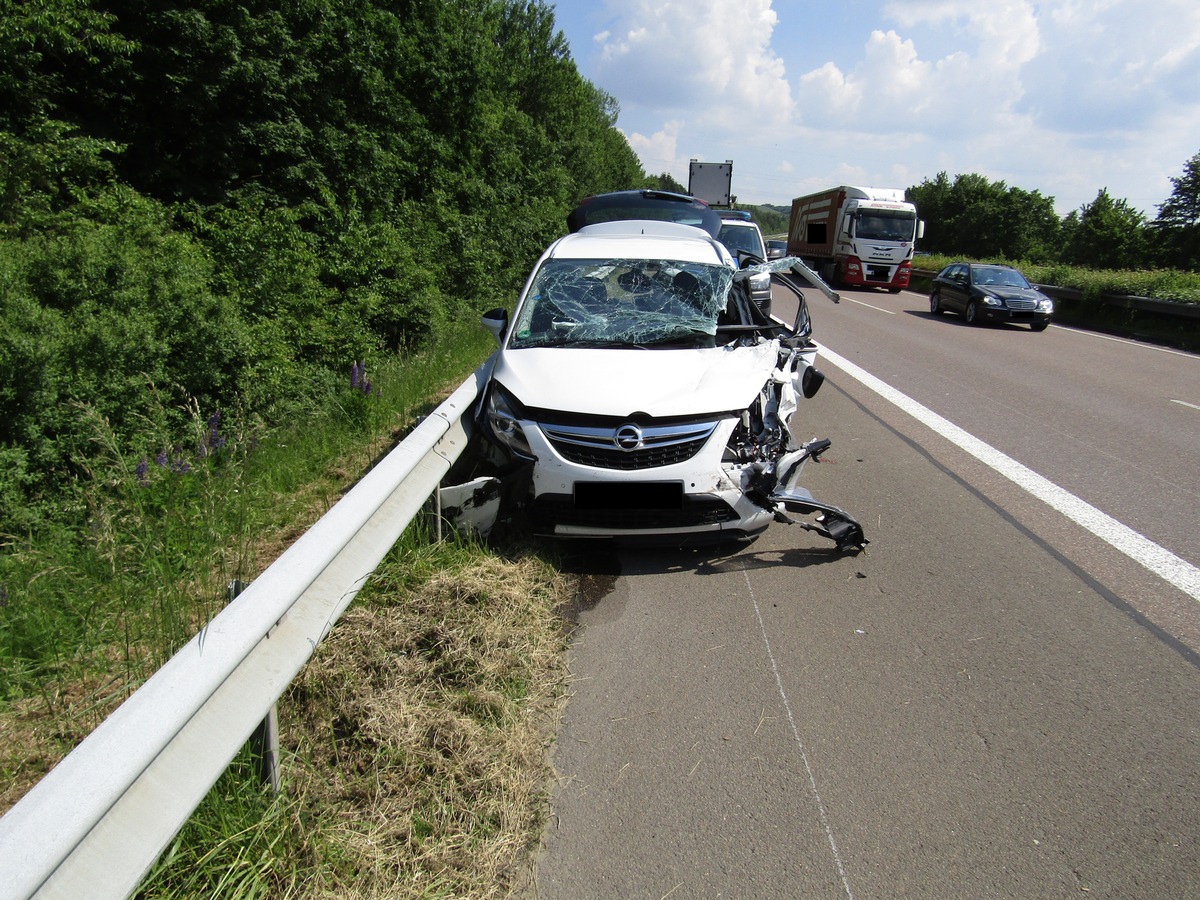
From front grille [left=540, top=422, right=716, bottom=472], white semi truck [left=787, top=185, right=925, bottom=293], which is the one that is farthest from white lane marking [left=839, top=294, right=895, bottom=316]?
front grille [left=540, top=422, right=716, bottom=472]

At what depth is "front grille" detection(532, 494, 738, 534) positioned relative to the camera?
15.6 ft

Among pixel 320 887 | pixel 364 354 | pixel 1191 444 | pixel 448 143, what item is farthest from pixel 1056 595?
pixel 448 143

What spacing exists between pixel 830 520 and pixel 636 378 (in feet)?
4.88

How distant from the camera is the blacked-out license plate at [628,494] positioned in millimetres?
4699

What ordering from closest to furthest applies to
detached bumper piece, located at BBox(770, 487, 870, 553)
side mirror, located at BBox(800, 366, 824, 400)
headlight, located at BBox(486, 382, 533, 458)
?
headlight, located at BBox(486, 382, 533, 458)
detached bumper piece, located at BBox(770, 487, 870, 553)
side mirror, located at BBox(800, 366, 824, 400)

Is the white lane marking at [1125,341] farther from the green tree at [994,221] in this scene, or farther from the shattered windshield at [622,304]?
the green tree at [994,221]

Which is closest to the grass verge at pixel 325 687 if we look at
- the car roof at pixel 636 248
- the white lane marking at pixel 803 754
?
the white lane marking at pixel 803 754

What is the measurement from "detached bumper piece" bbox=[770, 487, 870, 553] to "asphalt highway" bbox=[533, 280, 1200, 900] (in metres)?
0.12

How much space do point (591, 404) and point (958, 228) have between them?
105886mm

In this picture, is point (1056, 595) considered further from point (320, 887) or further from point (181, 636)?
point (181, 636)

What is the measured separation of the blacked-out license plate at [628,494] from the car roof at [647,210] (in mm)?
10259

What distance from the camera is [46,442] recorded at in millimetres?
5309

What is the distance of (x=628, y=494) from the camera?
4.71 m

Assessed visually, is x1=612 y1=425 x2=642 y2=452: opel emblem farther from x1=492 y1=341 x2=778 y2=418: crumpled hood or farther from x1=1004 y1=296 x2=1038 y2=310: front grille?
x1=1004 y1=296 x2=1038 y2=310: front grille
